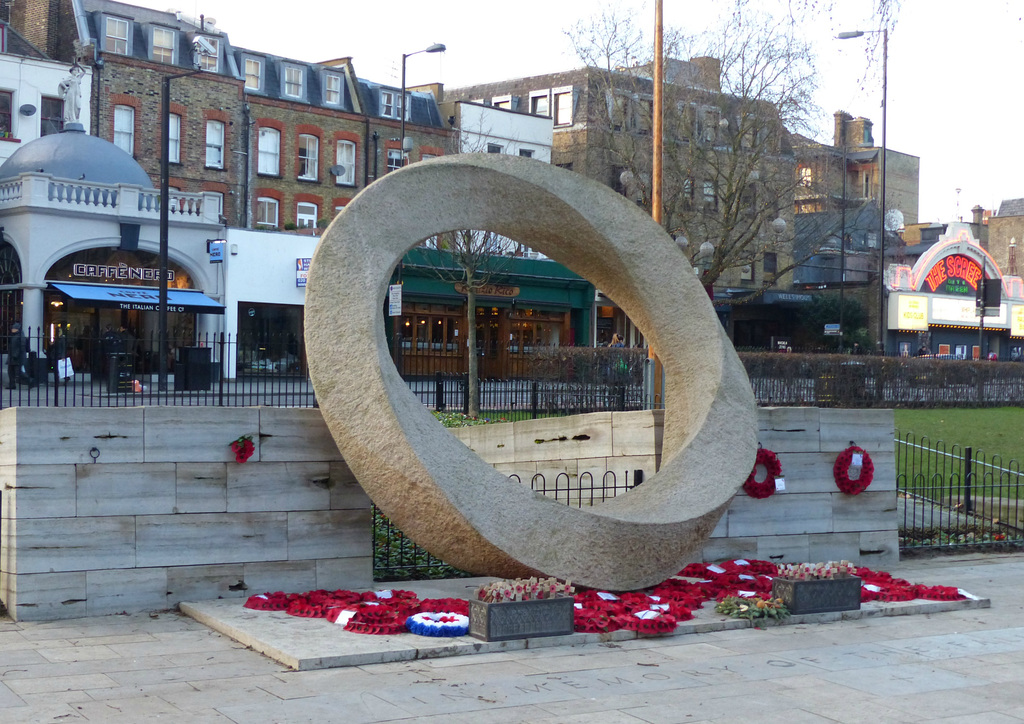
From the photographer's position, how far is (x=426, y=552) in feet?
40.3

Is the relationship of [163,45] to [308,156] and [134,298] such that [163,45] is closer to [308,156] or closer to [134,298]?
[308,156]

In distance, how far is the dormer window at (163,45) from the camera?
39.7 metres

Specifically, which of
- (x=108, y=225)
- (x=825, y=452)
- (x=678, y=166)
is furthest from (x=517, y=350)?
(x=825, y=452)

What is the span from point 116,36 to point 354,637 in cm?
3544

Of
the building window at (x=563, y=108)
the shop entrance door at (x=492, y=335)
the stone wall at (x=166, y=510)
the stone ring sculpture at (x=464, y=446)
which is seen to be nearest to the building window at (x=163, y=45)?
the shop entrance door at (x=492, y=335)

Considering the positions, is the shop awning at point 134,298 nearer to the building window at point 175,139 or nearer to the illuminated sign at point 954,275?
the building window at point 175,139

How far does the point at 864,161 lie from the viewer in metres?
66.0

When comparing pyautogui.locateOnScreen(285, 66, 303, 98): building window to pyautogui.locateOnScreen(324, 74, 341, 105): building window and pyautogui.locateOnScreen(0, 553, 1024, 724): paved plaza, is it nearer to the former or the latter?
pyautogui.locateOnScreen(324, 74, 341, 105): building window

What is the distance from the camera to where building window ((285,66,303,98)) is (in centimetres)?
4362

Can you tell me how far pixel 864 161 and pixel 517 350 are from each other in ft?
105

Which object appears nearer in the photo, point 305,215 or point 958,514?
point 958,514

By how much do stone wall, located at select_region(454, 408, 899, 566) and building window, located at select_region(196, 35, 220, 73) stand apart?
31655 mm

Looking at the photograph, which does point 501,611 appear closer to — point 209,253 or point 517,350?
point 209,253

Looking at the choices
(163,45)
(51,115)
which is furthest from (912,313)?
(51,115)
